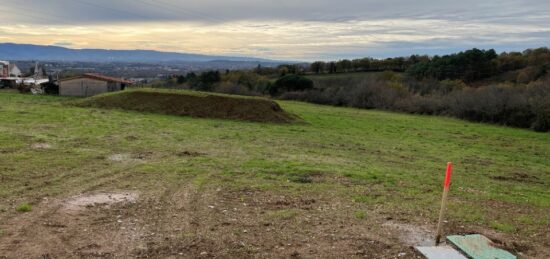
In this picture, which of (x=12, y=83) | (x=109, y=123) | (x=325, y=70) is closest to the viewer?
(x=109, y=123)

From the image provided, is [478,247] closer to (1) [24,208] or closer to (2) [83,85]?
(1) [24,208]

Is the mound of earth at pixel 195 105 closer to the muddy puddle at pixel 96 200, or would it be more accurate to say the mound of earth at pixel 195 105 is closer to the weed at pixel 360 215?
the muddy puddle at pixel 96 200

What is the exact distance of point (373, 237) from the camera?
7223mm

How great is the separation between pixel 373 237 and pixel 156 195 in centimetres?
460

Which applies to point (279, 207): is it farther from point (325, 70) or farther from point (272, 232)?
point (325, 70)

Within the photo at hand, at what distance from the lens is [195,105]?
108ft

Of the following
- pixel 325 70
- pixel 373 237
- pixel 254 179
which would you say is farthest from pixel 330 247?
pixel 325 70

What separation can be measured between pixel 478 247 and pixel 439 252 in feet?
2.28

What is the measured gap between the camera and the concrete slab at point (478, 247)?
6520mm

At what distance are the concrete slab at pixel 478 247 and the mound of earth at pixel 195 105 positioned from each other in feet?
80.8

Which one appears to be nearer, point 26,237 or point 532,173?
point 26,237

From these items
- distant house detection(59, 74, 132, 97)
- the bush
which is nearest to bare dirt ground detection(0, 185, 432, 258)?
distant house detection(59, 74, 132, 97)

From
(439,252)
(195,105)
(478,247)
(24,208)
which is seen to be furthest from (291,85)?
(439,252)

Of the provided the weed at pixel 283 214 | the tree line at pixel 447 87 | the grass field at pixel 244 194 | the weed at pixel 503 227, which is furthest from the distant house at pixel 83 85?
the weed at pixel 503 227
